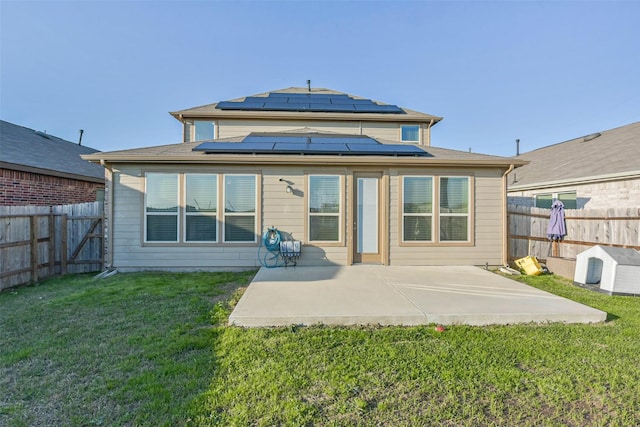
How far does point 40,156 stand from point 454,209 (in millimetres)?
13059

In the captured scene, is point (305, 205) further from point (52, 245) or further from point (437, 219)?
point (52, 245)

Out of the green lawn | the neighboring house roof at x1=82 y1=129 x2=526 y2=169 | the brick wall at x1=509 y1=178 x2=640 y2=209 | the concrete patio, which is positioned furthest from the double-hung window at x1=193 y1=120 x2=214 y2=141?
the brick wall at x1=509 y1=178 x2=640 y2=209

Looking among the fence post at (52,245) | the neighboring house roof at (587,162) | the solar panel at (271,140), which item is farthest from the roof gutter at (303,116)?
the fence post at (52,245)

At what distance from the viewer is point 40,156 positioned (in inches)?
376

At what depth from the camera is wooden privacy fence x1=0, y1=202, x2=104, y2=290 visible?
557 centimetres

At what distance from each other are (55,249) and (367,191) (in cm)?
754

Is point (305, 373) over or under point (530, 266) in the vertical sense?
under

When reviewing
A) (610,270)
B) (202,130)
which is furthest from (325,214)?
(202,130)

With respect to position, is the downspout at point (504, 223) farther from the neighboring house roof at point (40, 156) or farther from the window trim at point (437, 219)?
the neighboring house roof at point (40, 156)

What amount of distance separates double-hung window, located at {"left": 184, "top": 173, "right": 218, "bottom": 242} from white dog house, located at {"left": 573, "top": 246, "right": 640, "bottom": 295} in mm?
7758

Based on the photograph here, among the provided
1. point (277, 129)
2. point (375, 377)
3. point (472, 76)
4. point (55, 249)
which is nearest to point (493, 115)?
point (472, 76)

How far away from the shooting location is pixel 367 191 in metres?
6.88

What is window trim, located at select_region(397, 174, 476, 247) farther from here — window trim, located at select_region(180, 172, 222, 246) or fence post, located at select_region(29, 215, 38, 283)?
fence post, located at select_region(29, 215, 38, 283)

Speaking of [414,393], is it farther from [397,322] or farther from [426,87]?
[426,87]
